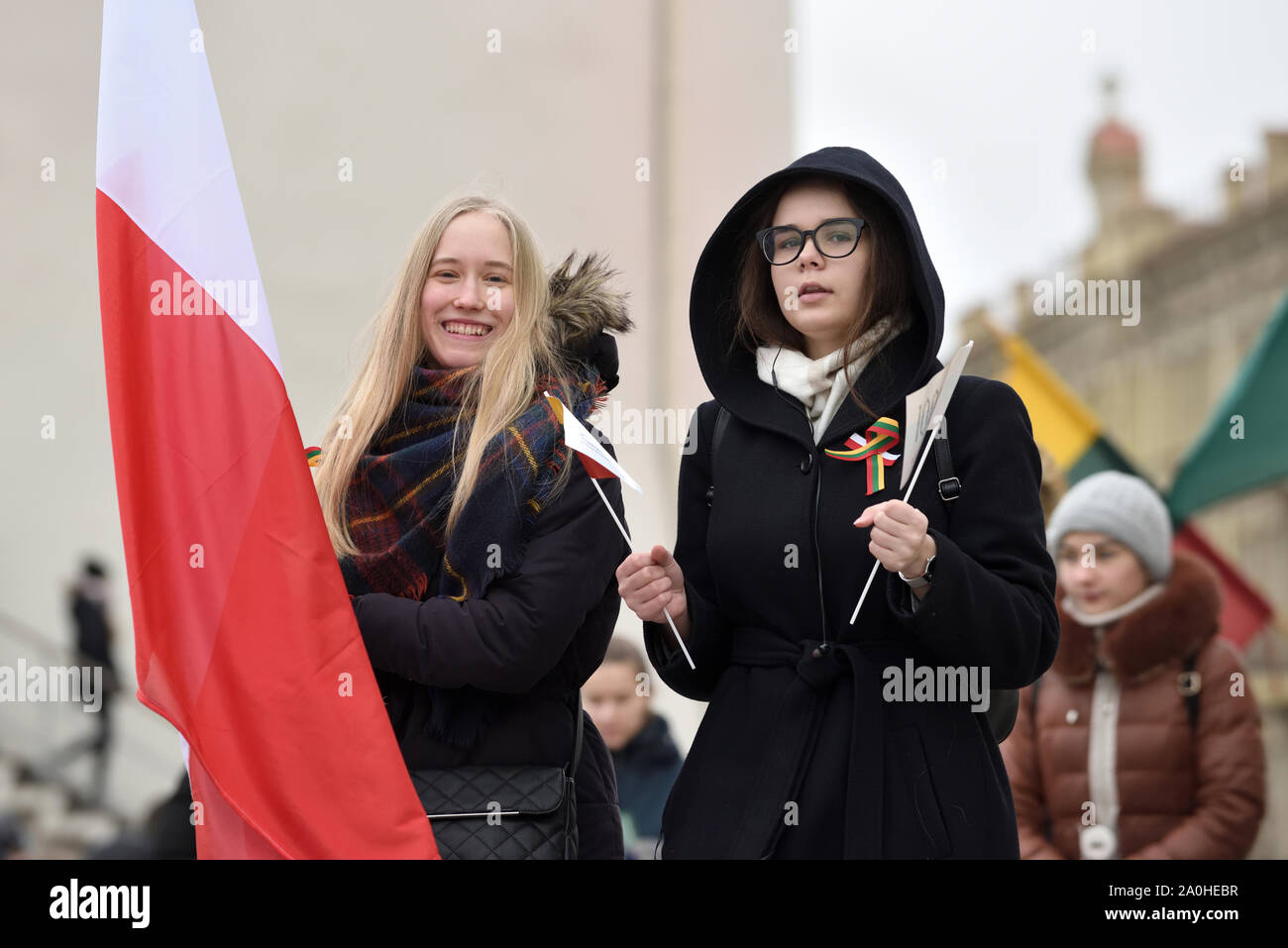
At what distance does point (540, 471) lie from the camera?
295 cm

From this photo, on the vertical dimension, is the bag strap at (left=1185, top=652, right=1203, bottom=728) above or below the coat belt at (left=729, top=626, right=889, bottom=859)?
below

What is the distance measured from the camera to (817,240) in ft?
9.26

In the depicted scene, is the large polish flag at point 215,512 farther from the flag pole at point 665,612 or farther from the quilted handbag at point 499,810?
the flag pole at point 665,612

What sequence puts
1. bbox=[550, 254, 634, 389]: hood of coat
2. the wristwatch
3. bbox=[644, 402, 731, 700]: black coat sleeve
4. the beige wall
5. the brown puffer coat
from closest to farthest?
the wristwatch
bbox=[644, 402, 731, 700]: black coat sleeve
bbox=[550, 254, 634, 389]: hood of coat
the brown puffer coat
the beige wall

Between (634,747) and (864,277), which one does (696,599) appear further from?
(634,747)

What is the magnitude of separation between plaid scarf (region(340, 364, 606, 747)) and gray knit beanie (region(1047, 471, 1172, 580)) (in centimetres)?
230

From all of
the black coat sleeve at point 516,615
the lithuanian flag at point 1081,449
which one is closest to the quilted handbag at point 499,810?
the black coat sleeve at point 516,615

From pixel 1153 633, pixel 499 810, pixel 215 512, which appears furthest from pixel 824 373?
pixel 1153 633

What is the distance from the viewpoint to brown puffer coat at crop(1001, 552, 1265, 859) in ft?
14.4

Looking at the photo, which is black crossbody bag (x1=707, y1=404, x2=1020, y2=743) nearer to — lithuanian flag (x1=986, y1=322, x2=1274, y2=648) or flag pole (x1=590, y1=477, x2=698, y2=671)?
flag pole (x1=590, y1=477, x2=698, y2=671)

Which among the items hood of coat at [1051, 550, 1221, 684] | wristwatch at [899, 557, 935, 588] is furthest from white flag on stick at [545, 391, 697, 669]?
hood of coat at [1051, 550, 1221, 684]

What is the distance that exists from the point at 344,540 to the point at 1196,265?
18.0 metres

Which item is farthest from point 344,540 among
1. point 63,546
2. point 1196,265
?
point 1196,265

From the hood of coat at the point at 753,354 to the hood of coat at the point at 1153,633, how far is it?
1.94 meters
